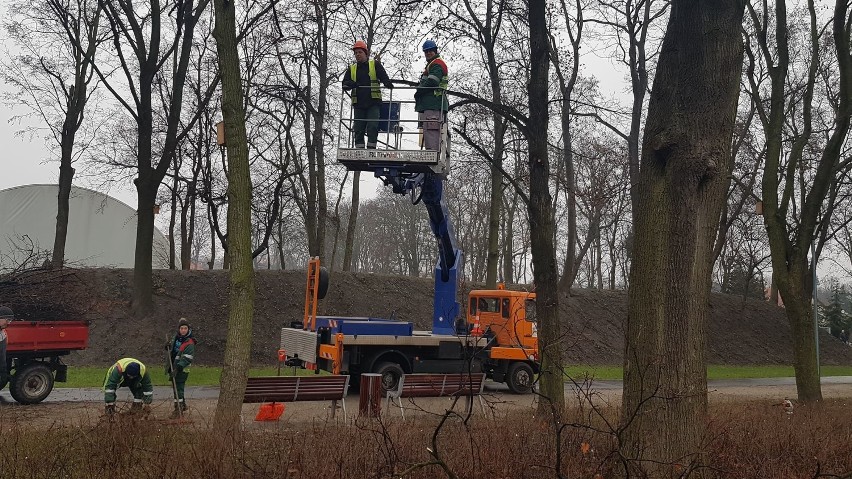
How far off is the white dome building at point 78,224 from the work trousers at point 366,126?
2964 centimetres

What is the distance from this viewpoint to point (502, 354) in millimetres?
17000

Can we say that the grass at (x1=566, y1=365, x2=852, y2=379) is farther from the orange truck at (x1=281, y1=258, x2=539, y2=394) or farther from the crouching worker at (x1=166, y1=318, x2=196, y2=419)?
the crouching worker at (x1=166, y1=318, x2=196, y2=419)

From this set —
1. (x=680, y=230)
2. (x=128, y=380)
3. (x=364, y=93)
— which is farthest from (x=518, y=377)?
(x=680, y=230)

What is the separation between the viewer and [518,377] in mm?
17266

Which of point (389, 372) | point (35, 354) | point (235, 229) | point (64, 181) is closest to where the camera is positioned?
point (235, 229)

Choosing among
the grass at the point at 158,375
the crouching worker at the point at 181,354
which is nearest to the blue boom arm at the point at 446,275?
the grass at the point at 158,375

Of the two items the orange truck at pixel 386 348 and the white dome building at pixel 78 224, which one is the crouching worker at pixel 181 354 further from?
the white dome building at pixel 78 224

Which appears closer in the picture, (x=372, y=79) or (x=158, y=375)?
(x=372, y=79)

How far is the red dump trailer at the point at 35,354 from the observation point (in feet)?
41.5

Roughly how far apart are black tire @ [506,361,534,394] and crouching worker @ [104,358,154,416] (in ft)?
→ 29.9

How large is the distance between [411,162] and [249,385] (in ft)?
14.8

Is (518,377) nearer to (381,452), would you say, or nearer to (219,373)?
(219,373)

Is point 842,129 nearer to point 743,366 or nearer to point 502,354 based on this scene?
point 502,354

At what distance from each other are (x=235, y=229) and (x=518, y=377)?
33.9 feet
